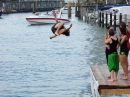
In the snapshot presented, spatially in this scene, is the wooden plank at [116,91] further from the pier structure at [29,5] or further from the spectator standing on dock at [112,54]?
the pier structure at [29,5]

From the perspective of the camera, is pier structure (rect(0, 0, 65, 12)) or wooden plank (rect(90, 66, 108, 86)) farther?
pier structure (rect(0, 0, 65, 12))

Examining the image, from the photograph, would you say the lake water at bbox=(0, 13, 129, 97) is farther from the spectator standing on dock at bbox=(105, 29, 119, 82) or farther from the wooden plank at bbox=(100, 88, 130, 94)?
the wooden plank at bbox=(100, 88, 130, 94)

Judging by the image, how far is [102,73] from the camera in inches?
674

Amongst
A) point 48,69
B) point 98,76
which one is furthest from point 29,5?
point 98,76

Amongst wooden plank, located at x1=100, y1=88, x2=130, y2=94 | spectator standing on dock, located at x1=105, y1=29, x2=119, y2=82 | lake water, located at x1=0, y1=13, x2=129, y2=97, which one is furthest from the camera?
lake water, located at x1=0, y1=13, x2=129, y2=97

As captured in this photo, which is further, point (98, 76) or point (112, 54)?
point (98, 76)

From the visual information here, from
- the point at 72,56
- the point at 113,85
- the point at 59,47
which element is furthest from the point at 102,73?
the point at 59,47

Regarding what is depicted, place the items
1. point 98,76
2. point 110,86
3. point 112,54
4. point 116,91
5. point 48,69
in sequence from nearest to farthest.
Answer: point 116,91 → point 110,86 → point 112,54 → point 98,76 → point 48,69

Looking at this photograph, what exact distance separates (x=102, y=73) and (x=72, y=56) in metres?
17.1

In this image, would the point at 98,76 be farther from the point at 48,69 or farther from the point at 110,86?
the point at 48,69

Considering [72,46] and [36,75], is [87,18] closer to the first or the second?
[72,46]

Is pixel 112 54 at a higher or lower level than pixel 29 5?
higher

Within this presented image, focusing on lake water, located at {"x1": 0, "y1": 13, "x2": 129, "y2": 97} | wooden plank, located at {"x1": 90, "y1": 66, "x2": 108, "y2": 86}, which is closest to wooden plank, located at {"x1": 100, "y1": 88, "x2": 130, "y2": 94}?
wooden plank, located at {"x1": 90, "y1": 66, "x2": 108, "y2": 86}

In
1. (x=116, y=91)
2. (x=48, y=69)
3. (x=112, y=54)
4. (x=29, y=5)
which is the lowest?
(x=29, y=5)
